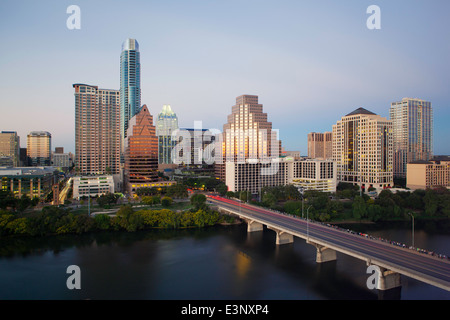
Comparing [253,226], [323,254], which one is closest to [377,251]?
[323,254]

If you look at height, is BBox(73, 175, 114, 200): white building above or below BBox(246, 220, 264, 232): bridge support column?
above

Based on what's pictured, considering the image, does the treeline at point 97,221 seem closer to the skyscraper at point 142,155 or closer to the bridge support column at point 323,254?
the bridge support column at point 323,254

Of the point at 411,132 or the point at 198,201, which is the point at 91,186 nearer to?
the point at 198,201

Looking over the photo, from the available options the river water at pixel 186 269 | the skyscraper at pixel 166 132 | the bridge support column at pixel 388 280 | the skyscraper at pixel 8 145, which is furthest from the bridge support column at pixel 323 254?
the skyscraper at pixel 8 145

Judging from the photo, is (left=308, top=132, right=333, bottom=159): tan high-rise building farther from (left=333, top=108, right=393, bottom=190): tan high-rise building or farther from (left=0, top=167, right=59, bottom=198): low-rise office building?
(left=0, top=167, right=59, bottom=198): low-rise office building

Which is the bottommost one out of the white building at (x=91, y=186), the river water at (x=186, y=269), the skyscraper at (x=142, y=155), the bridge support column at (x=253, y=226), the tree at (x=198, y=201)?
the river water at (x=186, y=269)

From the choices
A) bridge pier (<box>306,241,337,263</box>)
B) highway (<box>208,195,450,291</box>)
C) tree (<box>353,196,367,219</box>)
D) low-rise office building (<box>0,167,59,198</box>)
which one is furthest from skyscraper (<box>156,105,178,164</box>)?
bridge pier (<box>306,241,337,263</box>)
